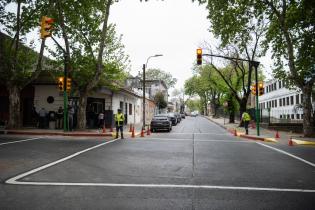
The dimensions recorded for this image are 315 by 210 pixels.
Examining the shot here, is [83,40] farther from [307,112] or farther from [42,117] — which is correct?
[307,112]

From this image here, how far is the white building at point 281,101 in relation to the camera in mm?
41256

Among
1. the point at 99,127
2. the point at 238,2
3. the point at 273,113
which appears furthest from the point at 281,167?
the point at 273,113

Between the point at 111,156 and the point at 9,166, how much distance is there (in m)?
3.43

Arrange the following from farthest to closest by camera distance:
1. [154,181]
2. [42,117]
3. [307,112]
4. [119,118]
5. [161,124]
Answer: [161,124], [42,117], [307,112], [119,118], [154,181]

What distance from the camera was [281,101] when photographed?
51.9 meters

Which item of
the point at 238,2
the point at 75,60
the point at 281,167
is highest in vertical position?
the point at 238,2

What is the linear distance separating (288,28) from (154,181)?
18946 mm

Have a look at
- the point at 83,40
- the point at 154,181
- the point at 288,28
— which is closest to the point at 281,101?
the point at 288,28

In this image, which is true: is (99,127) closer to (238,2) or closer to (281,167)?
(238,2)

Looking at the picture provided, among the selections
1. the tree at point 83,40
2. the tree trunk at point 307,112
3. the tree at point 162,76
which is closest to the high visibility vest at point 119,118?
the tree at point 83,40

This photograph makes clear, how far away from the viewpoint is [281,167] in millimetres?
9195

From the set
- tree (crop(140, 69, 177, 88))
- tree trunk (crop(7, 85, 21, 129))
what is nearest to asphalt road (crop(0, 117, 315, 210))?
tree trunk (crop(7, 85, 21, 129))

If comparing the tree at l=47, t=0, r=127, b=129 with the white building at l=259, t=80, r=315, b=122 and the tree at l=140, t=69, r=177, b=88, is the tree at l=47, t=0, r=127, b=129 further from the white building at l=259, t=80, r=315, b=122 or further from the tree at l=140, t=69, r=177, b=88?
the tree at l=140, t=69, r=177, b=88

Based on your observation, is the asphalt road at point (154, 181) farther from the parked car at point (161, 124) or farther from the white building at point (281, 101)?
the white building at point (281, 101)
